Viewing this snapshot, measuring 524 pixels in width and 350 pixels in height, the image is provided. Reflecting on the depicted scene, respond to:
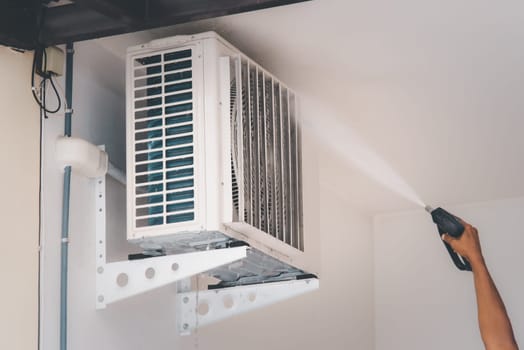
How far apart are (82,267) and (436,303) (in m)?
1.73

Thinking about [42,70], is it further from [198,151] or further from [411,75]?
[411,75]

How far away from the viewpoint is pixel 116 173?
242cm

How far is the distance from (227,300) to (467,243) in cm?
72

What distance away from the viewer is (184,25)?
7.80ft

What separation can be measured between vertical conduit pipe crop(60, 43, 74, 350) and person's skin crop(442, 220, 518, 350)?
113 centimetres

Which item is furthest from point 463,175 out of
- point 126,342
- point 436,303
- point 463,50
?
point 126,342

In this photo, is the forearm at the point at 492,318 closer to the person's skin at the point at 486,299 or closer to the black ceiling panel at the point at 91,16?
the person's skin at the point at 486,299

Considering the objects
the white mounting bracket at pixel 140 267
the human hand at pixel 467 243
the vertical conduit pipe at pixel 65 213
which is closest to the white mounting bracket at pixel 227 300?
the white mounting bracket at pixel 140 267

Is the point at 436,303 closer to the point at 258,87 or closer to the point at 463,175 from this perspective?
the point at 463,175

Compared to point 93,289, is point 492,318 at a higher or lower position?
lower

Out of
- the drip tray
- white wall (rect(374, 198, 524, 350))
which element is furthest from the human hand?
white wall (rect(374, 198, 524, 350))

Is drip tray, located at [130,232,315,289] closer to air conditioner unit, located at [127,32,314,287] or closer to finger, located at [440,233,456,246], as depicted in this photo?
air conditioner unit, located at [127,32,314,287]

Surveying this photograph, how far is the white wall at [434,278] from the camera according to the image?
3.47m

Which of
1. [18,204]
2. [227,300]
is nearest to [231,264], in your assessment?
[227,300]
